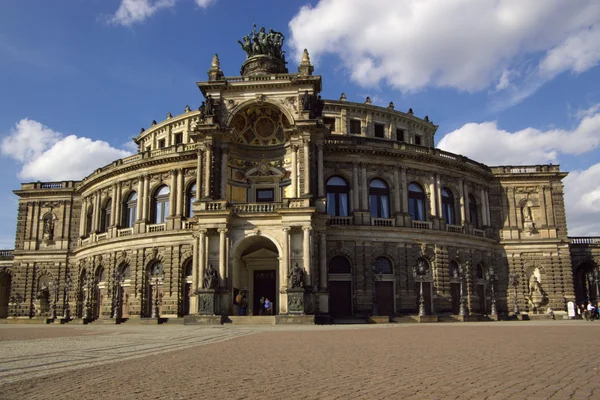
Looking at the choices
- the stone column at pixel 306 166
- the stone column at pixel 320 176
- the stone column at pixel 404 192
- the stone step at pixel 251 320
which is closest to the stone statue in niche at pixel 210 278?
the stone step at pixel 251 320

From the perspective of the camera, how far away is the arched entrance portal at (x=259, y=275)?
42031 millimetres

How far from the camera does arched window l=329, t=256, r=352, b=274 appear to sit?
147 feet

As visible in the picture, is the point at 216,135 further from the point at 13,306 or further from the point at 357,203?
the point at 13,306

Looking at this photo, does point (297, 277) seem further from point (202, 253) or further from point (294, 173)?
point (294, 173)

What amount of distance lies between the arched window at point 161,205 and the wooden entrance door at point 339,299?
1614 centimetres

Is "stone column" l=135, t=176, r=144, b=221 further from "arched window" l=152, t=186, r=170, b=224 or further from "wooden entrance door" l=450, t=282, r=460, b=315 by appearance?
"wooden entrance door" l=450, t=282, r=460, b=315

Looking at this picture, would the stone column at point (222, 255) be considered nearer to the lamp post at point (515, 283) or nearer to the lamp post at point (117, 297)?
the lamp post at point (117, 297)

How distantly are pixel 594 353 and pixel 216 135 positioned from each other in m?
31.5

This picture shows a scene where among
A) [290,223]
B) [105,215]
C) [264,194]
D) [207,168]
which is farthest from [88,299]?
[290,223]

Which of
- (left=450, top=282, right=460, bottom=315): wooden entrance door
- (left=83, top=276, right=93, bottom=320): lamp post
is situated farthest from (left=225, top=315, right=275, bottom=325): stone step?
(left=83, top=276, right=93, bottom=320): lamp post

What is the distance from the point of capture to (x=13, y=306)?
57.1 m

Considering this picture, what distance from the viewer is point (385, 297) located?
45312 mm

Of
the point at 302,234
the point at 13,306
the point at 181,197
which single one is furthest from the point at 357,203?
the point at 13,306

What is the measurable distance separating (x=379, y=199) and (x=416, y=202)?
378 cm
